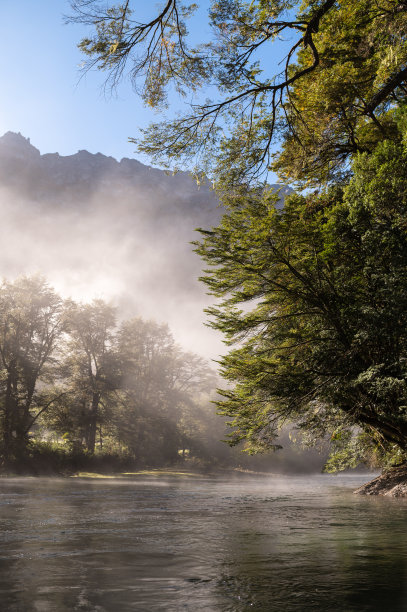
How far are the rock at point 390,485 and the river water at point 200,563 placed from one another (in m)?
9.03

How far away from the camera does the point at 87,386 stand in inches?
1820

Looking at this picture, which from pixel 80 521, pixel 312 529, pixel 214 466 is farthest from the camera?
pixel 214 466

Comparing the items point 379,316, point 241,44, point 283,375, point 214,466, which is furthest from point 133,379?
point 241,44

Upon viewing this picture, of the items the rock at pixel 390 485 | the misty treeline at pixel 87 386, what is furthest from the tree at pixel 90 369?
the rock at pixel 390 485

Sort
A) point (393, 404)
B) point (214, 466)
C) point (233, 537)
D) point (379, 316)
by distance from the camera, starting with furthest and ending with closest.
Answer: point (214, 466), point (393, 404), point (379, 316), point (233, 537)

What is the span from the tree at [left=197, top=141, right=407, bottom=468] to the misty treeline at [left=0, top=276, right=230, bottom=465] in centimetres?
2838

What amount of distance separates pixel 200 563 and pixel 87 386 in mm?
42030

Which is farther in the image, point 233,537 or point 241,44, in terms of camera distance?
point 241,44

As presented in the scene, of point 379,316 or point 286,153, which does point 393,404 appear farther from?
point 286,153

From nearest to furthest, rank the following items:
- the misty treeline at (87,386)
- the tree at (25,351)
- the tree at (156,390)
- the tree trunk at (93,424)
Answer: the tree at (25,351), the misty treeline at (87,386), the tree trunk at (93,424), the tree at (156,390)

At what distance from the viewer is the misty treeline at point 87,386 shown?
40844mm

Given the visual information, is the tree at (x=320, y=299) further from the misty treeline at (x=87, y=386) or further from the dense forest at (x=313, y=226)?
the misty treeline at (x=87, y=386)

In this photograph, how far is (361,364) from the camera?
15312 mm

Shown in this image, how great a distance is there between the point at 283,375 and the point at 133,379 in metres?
41.1
